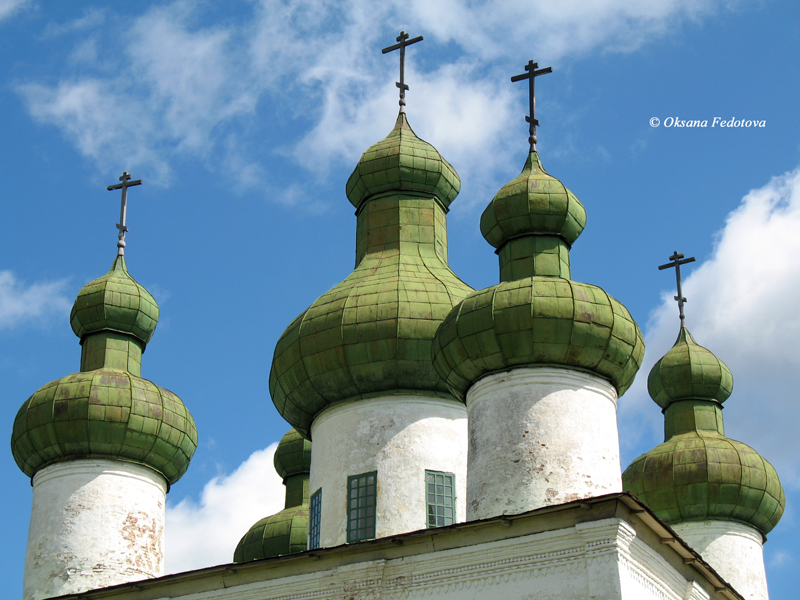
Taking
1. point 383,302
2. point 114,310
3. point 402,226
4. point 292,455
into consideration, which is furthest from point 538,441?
point 292,455

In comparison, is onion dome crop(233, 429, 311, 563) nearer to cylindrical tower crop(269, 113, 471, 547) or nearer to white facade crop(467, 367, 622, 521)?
cylindrical tower crop(269, 113, 471, 547)

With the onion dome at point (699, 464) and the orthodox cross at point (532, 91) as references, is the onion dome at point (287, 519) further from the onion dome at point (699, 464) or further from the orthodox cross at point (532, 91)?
the orthodox cross at point (532, 91)

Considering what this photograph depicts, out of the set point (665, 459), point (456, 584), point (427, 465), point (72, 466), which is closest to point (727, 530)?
point (665, 459)

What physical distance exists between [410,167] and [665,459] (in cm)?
634

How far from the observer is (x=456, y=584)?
13.7 metres


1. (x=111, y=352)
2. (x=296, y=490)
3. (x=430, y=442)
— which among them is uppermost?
(x=111, y=352)

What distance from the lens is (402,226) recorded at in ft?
64.4

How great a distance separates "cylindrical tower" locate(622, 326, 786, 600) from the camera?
68.3ft

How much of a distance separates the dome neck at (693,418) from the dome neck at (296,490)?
20.7 ft

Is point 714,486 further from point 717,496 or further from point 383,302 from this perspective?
point 383,302

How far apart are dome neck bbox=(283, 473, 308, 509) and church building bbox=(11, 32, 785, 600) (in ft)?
0.29

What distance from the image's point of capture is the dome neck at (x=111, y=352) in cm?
2020

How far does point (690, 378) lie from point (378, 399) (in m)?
7.24

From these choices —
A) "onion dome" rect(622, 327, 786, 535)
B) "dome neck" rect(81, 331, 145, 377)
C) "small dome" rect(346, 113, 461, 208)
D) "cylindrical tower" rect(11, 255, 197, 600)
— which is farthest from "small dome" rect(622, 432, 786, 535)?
"dome neck" rect(81, 331, 145, 377)
